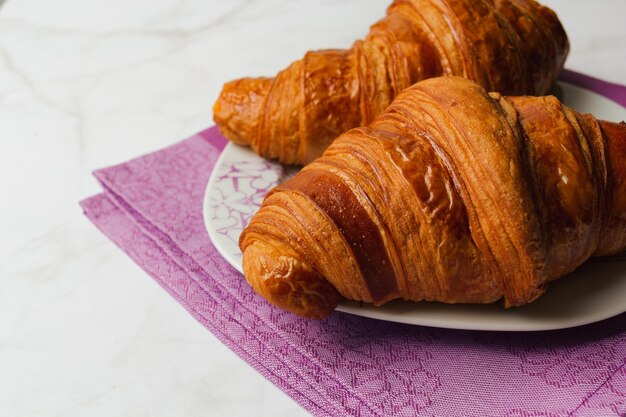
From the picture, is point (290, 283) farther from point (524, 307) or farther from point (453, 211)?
point (524, 307)

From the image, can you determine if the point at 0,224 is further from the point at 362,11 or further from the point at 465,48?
the point at 362,11

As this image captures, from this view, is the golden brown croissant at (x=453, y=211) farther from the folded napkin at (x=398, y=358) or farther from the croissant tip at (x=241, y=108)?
the croissant tip at (x=241, y=108)

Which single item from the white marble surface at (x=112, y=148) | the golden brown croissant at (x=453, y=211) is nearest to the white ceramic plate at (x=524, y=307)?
the golden brown croissant at (x=453, y=211)

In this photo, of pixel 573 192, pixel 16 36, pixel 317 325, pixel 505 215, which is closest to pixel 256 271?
pixel 317 325

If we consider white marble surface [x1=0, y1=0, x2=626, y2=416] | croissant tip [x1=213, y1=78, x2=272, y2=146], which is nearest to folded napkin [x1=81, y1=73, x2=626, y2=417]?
white marble surface [x1=0, y1=0, x2=626, y2=416]

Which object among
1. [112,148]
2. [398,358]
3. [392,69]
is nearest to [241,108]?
[392,69]
